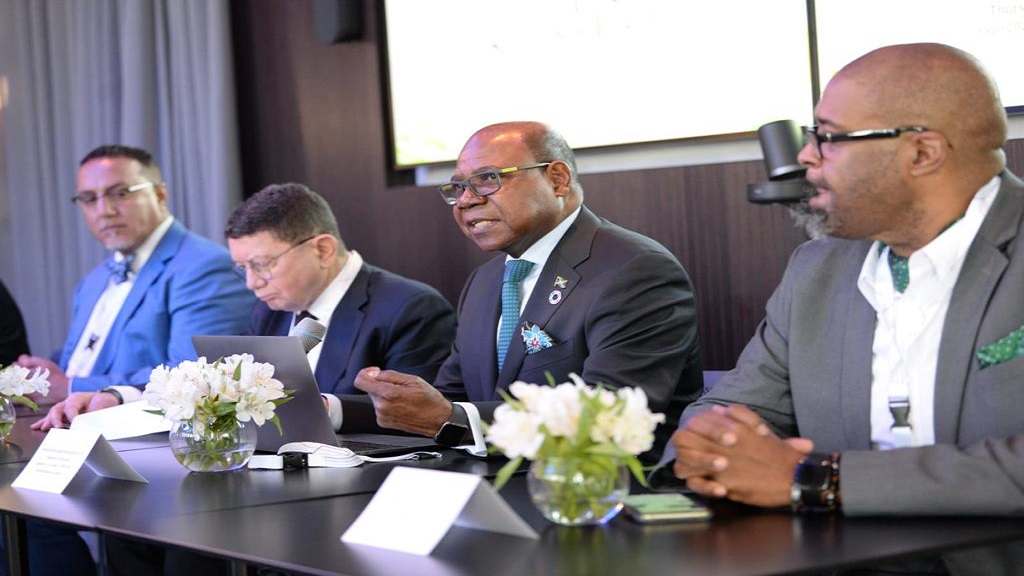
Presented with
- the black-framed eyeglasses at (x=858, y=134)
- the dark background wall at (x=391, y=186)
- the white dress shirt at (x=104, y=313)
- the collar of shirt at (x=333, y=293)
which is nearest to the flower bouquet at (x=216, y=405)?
the black-framed eyeglasses at (x=858, y=134)

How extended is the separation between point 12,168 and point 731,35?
4.02m

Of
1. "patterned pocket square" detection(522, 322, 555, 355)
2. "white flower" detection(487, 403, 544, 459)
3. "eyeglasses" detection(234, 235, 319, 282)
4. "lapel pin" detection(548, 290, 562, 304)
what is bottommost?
"patterned pocket square" detection(522, 322, 555, 355)

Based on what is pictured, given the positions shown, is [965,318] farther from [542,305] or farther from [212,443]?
[212,443]

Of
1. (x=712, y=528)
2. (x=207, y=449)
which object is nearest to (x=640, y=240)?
(x=207, y=449)

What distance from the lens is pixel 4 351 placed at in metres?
5.39

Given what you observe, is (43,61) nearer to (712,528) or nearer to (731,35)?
(731,35)

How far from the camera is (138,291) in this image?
5.04 meters

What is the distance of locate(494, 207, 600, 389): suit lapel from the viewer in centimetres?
341

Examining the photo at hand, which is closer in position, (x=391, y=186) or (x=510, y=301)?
(x=510, y=301)

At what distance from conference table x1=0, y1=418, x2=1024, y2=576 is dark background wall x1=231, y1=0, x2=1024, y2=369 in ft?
5.58

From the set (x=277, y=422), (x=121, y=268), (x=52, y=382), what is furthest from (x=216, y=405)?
(x=121, y=268)

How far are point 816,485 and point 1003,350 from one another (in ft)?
1.54

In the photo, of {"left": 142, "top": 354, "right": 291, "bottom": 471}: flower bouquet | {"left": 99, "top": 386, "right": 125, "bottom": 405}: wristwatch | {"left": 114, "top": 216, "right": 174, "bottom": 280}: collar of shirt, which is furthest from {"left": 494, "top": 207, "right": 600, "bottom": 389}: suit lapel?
{"left": 114, "top": 216, "right": 174, "bottom": 280}: collar of shirt

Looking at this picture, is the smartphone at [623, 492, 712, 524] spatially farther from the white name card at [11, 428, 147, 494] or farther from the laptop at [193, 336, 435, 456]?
the white name card at [11, 428, 147, 494]
